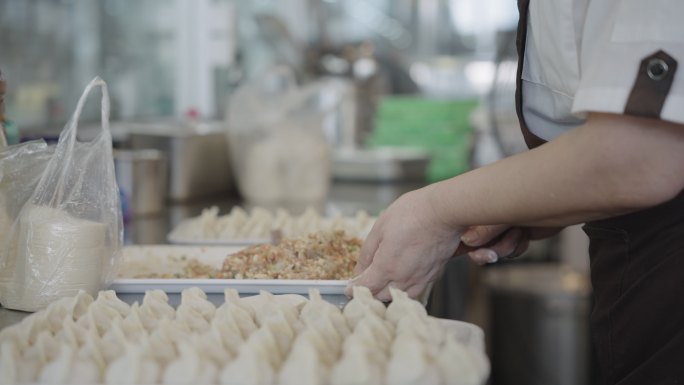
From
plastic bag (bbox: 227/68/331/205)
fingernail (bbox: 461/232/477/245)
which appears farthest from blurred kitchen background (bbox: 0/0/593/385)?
fingernail (bbox: 461/232/477/245)

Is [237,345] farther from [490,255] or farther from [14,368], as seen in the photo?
[490,255]

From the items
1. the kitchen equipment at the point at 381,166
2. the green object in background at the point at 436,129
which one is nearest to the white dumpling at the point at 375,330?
the kitchen equipment at the point at 381,166

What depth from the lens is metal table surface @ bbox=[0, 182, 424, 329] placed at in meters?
2.14

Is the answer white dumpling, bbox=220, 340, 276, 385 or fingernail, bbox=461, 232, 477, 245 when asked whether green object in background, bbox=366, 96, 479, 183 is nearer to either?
fingernail, bbox=461, 232, 477, 245

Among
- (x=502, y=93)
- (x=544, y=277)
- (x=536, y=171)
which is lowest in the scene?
(x=544, y=277)

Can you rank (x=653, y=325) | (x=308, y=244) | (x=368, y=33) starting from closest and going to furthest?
(x=653, y=325) → (x=308, y=244) → (x=368, y=33)

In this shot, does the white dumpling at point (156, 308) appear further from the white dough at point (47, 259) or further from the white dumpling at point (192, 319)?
the white dough at point (47, 259)

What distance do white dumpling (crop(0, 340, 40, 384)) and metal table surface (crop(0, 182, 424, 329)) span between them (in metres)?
1.12

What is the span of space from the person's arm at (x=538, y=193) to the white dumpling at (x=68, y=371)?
450 mm

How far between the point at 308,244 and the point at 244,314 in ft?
1.30

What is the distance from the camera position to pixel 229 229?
1.88 metres

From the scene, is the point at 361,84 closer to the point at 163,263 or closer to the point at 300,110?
the point at 300,110

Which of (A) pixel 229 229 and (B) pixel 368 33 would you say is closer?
(A) pixel 229 229

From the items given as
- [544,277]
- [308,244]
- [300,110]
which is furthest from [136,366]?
[544,277]
